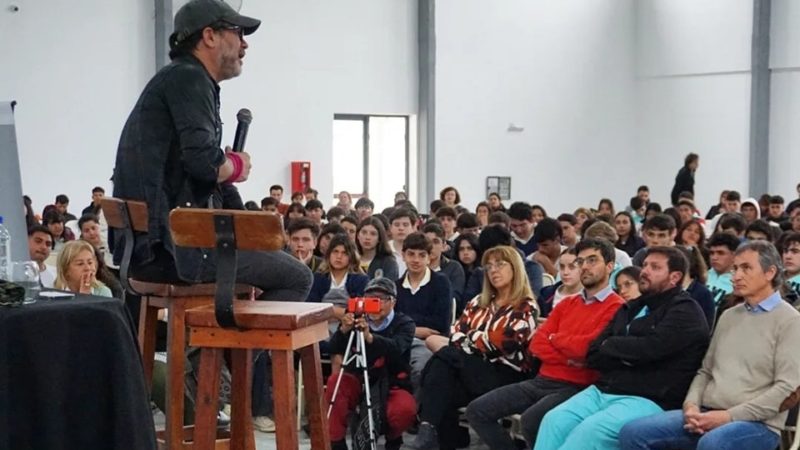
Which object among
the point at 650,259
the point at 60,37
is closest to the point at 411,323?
the point at 650,259

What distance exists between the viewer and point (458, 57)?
18.0 meters

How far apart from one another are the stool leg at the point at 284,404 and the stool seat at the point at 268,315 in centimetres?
11

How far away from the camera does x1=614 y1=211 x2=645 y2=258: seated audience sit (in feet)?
32.3

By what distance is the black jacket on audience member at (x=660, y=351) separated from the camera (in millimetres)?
5188

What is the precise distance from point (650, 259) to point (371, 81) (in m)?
12.2

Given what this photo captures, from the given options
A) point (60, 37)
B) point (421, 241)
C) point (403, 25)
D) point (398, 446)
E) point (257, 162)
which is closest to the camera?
point (398, 446)

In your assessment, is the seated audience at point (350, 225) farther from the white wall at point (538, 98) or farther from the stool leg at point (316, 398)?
the white wall at point (538, 98)

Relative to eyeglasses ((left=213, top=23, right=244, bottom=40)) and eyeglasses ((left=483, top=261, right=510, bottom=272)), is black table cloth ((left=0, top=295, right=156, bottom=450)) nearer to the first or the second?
eyeglasses ((left=213, top=23, right=244, bottom=40))

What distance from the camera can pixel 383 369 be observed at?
6230 mm

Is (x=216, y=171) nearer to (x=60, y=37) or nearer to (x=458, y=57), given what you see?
(x=60, y=37)

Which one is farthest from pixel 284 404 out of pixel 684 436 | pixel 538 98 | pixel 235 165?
pixel 538 98

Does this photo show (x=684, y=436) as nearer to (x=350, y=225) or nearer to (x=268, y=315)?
(x=268, y=315)

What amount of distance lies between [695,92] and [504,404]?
45.6 ft

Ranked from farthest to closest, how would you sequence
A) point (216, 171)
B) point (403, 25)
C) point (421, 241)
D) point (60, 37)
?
point (403, 25) < point (60, 37) < point (421, 241) < point (216, 171)
